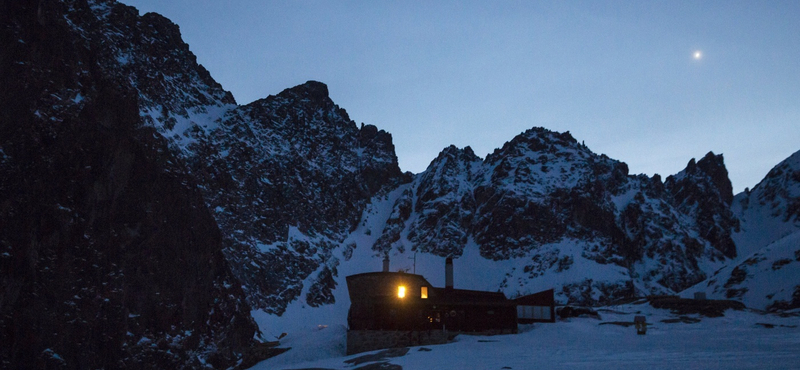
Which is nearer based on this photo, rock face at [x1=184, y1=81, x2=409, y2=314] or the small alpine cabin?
the small alpine cabin

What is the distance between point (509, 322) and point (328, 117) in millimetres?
151496

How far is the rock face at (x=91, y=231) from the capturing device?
5538 cm

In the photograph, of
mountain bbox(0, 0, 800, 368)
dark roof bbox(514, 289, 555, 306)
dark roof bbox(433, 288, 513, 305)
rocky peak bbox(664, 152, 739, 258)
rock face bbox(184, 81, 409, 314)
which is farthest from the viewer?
→ rocky peak bbox(664, 152, 739, 258)

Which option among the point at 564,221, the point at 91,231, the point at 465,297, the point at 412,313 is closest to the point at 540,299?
the point at 465,297

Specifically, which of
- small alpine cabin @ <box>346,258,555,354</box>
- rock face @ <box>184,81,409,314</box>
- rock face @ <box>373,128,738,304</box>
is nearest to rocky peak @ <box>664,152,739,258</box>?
rock face @ <box>373,128,738,304</box>

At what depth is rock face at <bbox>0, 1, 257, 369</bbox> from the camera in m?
55.4

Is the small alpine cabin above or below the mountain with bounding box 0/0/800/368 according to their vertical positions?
below

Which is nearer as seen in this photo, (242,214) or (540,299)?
(540,299)

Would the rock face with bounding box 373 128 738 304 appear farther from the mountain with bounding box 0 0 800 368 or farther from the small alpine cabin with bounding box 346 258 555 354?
the small alpine cabin with bounding box 346 258 555 354

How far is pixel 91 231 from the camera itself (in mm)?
61688

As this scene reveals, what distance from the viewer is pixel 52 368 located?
177 feet

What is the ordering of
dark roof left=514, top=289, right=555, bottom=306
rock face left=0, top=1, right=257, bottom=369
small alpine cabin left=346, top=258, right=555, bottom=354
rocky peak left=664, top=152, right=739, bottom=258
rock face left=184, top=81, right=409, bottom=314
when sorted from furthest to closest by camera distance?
1. rocky peak left=664, top=152, right=739, bottom=258
2. rock face left=184, top=81, right=409, bottom=314
3. rock face left=0, top=1, right=257, bottom=369
4. dark roof left=514, top=289, right=555, bottom=306
5. small alpine cabin left=346, top=258, right=555, bottom=354

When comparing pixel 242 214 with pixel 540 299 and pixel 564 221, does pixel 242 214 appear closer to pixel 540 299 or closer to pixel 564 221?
pixel 564 221

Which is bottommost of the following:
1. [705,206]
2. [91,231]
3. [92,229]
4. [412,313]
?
[412,313]
